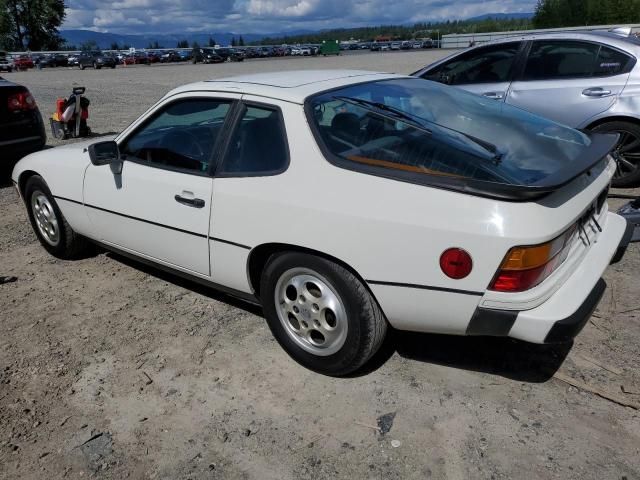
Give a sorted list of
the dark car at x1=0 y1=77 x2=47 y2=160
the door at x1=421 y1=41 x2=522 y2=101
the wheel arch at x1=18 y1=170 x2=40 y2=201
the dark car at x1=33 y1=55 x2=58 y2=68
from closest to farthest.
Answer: the wheel arch at x1=18 y1=170 x2=40 y2=201 → the door at x1=421 y1=41 x2=522 y2=101 → the dark car at x1=0 y1=77 x2=47 y2=160 → the dark car at x1=33 y1=55 x2=58 y2=68

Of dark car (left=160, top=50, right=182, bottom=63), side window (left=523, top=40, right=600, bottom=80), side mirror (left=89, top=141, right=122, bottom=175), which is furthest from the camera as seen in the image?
dark car (left=160, top=50, right=182, bottom=63)

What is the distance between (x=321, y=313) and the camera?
9.46ft

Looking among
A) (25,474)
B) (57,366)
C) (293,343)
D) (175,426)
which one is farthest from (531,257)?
(57,366)

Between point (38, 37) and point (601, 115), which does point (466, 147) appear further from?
point (38, 37)

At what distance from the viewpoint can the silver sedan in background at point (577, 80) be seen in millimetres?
5570

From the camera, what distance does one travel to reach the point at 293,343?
3.10m

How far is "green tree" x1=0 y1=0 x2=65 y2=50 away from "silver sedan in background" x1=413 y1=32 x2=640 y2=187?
275 feet

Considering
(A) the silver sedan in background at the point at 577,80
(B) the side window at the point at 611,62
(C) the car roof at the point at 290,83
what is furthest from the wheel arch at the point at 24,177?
(B) the side window at the point at 611,62

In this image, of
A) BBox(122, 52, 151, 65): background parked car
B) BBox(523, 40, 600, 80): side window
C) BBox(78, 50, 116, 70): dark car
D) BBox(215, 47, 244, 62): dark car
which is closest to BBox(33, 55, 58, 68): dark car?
BBox(78, 50, 116, 70): dark car

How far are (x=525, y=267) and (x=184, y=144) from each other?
222 cm

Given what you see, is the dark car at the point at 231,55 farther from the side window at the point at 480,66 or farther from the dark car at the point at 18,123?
the side window at the point at 480,66

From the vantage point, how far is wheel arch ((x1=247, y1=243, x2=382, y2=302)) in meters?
2.69

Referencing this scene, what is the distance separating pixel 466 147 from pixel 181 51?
6328 centimetres

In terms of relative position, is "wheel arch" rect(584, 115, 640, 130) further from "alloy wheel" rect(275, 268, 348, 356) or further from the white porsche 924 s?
"alloy wheel" rect(275, 268, 348, 356)
